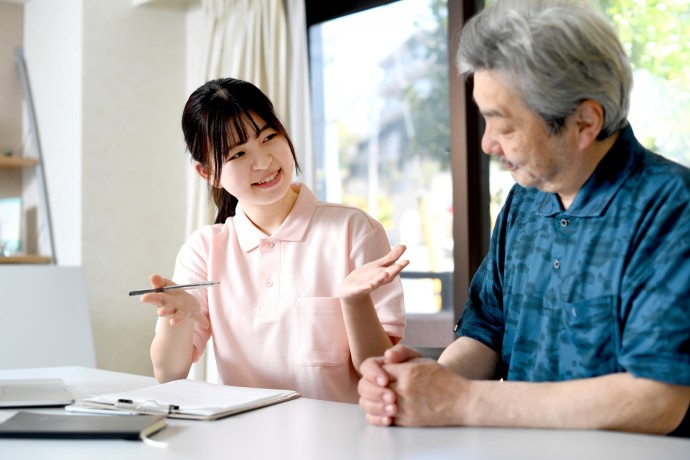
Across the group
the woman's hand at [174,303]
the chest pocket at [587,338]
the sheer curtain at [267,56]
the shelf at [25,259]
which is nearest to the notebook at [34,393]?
the woman's hand at [174,303]

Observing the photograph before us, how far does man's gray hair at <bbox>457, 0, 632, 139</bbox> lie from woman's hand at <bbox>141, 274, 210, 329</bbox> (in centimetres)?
81

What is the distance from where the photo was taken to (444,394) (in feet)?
4.22

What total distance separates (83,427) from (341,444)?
406 mm

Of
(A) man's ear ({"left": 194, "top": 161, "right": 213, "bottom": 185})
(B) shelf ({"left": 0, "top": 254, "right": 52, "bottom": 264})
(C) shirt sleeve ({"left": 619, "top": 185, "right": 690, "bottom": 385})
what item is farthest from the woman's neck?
(B) shelf ({"left": 0, "top": 254, "right": 52, "bottom": 264})

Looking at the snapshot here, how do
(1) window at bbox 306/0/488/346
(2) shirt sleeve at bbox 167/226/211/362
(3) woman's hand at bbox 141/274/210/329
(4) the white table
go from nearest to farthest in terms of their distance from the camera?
1. (4) the white table
2. (3) woman's hand at bbox 141/274/210/329
3. (2) shirt sleeve at bbox 167/226/211/362
4. (1) window at bbox 306/0/488/346

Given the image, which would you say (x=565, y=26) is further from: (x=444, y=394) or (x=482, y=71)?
(x=444, y=394)

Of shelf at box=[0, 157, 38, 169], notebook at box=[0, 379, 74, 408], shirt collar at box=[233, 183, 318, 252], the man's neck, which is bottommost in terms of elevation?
notebook at box=[0, 379, 74, 408]

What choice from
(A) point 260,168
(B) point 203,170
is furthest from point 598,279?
(B) point 203,170

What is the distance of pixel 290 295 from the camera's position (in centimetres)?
193

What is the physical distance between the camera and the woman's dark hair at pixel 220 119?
1.87 m

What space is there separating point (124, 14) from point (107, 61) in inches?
10.9

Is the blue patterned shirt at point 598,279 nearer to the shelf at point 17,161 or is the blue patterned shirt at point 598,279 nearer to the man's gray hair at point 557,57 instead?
the man's gray hair at point 557,57

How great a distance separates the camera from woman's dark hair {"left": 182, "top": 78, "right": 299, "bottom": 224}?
6.13 feet

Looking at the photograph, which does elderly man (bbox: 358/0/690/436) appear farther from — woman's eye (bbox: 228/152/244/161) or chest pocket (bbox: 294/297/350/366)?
woman's eye (bbox: 228/152/244/161)
